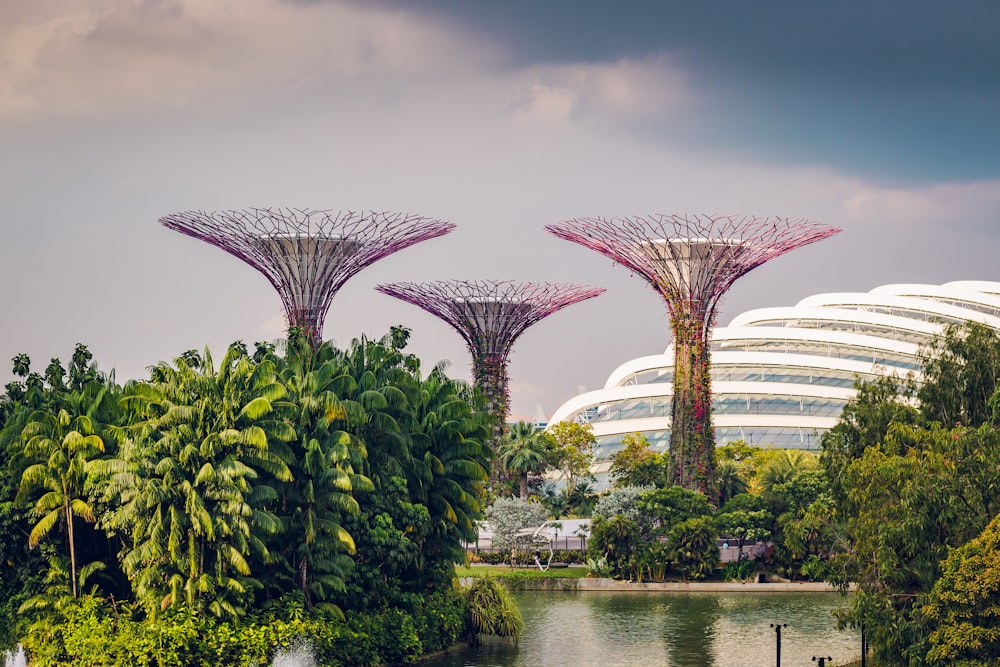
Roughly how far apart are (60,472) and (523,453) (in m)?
42.1

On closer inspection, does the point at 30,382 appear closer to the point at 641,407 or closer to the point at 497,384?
the point at 497,384

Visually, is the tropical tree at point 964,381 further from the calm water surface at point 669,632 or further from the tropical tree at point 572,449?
the tropical tree at point 572,449

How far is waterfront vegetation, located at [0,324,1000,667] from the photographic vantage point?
115 ft

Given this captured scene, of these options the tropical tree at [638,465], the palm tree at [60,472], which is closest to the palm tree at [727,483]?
the tropical tree at [638,465]

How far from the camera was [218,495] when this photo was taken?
36906mm

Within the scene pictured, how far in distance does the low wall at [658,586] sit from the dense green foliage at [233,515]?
17119 mm

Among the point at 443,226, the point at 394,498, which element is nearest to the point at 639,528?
the point at 443,226

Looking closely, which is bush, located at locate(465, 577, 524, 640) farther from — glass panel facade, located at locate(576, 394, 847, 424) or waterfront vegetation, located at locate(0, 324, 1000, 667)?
glass panel facade, located at locate(576, 394, 847, 424)

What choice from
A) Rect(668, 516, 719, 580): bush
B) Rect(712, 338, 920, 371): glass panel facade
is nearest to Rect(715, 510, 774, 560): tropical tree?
Rect(668, 516, 719, 580): bush

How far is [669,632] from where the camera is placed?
48438 millimetres

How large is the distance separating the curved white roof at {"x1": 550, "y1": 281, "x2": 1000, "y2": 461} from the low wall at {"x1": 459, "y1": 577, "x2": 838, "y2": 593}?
34.7m

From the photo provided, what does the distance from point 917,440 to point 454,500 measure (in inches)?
603

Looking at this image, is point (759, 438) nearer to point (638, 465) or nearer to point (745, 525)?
point (638, 465)

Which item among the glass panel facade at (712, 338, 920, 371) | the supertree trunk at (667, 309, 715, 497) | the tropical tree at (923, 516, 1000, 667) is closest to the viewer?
the tropical tree at (923, 516, 1000, 667)
